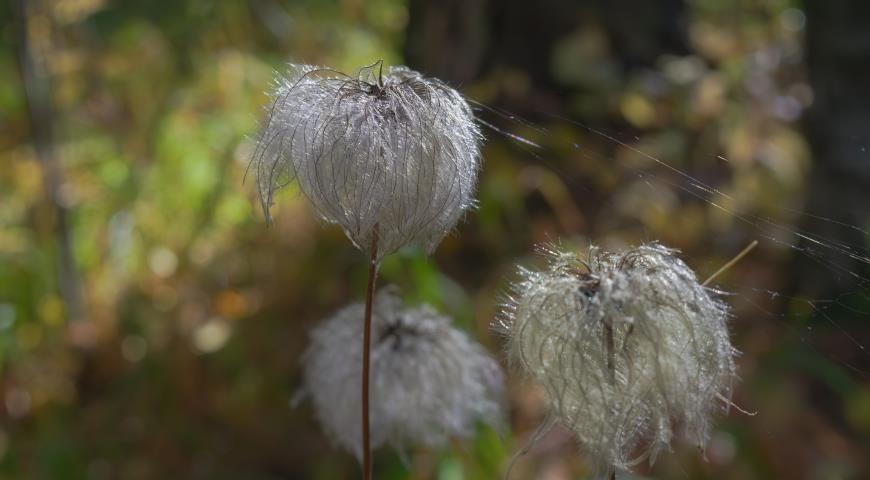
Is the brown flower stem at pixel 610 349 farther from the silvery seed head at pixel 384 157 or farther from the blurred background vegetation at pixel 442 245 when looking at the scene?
the blurred background vegetation at pixel 442 245

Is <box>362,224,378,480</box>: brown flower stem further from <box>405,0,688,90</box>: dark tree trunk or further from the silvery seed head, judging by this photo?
<box>405,0,688,90</box>: dark tree trunk

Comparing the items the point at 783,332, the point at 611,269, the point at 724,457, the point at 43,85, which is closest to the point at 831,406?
the point at 783,332

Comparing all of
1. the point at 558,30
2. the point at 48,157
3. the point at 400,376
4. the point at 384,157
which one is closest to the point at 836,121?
the point at 558,30

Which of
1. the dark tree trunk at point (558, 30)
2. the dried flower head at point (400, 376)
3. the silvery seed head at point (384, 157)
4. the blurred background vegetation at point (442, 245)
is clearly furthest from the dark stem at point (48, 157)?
Answer: the silvery seed head at point (384, 157)

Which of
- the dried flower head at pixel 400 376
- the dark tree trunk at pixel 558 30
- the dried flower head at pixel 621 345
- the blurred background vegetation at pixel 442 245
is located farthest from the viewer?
the dark tree trunk at pixel 558 30

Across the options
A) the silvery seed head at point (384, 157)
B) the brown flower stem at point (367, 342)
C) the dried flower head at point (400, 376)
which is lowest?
the dried flower head at point (400, 376)

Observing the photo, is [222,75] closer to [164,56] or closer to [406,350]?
[164,56]

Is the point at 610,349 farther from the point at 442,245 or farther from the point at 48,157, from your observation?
the point at 48,157
